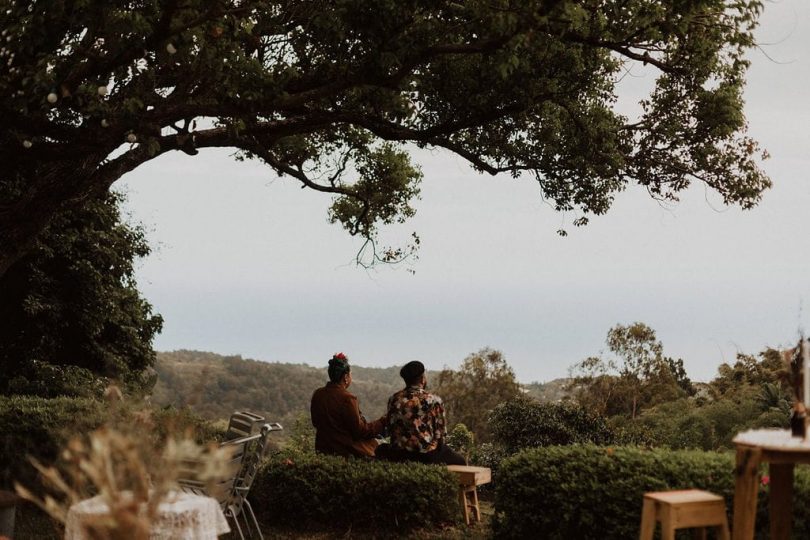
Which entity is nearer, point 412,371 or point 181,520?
point 181,520

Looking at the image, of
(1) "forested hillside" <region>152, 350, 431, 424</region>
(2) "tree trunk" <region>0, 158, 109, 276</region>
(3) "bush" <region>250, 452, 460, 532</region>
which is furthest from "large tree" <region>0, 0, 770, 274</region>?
(1) "forested hillside" <region>152, 350, 431, 424</region>

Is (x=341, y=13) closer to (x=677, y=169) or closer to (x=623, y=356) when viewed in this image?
(x=677, y=169)

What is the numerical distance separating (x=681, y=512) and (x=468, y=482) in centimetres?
352

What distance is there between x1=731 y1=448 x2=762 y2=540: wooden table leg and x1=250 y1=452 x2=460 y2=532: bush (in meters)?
3.59

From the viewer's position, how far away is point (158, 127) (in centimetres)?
945

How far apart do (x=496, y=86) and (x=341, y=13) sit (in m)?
2.51

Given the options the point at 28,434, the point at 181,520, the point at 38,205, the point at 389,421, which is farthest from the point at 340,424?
the point at 38,205

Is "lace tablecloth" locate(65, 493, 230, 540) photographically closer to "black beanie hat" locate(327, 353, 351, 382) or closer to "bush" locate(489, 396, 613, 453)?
"black beanie hat" locate(327, 353, 351, 382)

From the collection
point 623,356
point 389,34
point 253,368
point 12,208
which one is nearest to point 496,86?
point 389,34

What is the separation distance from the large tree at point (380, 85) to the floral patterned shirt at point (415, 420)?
3.16 m

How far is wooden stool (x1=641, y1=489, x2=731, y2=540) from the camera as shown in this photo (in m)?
5.83

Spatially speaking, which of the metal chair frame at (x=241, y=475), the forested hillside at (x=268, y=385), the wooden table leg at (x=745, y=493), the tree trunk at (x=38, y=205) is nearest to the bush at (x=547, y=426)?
the metal chair frame at (x=241, y=475)

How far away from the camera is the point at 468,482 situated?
9133 millimetres

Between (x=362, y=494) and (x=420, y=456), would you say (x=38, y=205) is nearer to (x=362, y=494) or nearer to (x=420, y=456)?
(x=362, y=494)
